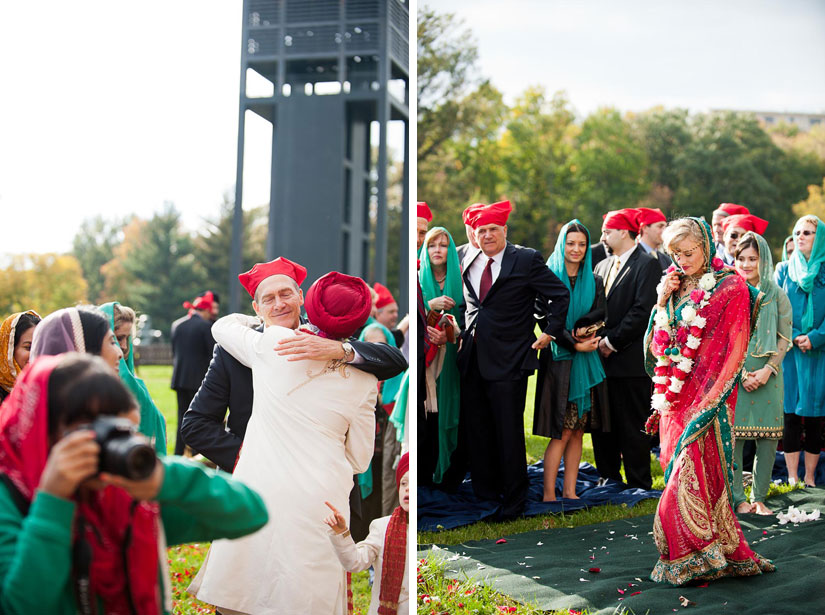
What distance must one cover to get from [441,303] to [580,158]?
73.5 feet

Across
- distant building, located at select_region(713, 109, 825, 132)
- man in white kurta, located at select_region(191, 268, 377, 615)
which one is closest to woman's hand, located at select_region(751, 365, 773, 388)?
man in white kurta, located at select_region(191, 268, 377, 615)

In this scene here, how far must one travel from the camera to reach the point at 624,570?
3.96 meters

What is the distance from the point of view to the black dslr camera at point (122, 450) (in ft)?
5.35

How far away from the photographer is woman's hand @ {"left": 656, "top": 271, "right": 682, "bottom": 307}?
3922 millimetres

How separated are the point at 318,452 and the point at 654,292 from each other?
2.93 metres

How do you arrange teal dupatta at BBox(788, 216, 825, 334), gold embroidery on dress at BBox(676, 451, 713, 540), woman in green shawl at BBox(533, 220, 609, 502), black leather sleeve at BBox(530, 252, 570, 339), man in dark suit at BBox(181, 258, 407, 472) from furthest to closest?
1. teal dupatta at BBox(788, 216, 825, 334)
2. woman in green shawl at BBox(533, 220, 609, 502)
3. black leather sleeve at BBox(530, 252, 570, 339)
4. gold embroidery on dress at BBox(676, 451, 713, 540)
5. man in dark suit at BBox(181, 258, 407, 472)

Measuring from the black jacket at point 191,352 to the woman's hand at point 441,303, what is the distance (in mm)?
3415

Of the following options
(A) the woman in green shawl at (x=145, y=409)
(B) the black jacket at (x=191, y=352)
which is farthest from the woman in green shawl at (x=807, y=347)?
(B) the black jacket at (x=191, y=352)

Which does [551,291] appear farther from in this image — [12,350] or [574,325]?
[12,350]

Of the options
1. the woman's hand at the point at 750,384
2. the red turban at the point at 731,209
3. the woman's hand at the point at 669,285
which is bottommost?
the woman's hand at the point at 750,384

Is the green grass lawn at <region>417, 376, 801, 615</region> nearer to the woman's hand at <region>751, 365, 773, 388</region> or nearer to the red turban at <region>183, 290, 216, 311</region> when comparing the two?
the woman's hand at <region>751, 365, 773, 388</region>

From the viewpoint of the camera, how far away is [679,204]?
74.3 ft

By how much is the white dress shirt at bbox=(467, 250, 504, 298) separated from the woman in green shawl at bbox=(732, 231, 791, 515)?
1433 millimetres

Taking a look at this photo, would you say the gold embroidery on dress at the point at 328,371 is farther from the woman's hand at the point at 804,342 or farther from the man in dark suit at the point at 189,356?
the man in dark suit at the point at 189,356
